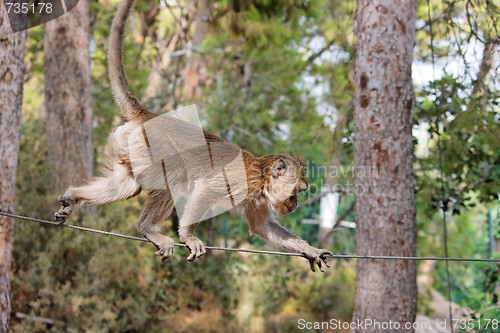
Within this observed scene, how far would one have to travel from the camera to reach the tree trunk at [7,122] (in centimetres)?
560

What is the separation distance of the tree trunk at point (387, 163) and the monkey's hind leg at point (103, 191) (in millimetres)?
2128

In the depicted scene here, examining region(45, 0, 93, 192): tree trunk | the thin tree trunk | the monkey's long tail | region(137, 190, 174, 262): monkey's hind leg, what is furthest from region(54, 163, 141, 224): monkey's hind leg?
the thin tree trunk

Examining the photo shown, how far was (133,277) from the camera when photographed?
888 centimetres

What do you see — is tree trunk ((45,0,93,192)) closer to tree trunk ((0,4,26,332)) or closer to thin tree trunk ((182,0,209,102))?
tree trunk ((0,4,26,332))

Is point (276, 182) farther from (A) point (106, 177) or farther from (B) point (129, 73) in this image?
(B) point (129, 73)

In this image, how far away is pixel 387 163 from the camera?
5617 mm

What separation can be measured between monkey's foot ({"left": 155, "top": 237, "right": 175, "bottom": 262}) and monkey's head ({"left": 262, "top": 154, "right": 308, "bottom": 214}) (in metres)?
0.68

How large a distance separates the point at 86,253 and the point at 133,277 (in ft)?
2.30

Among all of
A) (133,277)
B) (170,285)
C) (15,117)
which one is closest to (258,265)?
(170,285)

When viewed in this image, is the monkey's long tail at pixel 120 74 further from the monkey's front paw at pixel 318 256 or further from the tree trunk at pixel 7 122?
the tree trunk at pixel 7 122

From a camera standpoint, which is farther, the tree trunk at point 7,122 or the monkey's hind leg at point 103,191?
the tree trunk at point 7,122

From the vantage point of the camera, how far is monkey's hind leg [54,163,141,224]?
4312 mm

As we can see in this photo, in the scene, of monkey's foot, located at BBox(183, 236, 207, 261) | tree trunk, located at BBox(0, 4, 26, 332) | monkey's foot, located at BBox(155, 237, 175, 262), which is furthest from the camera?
tree trunk, located at BBox(0, 4, 26, 332)

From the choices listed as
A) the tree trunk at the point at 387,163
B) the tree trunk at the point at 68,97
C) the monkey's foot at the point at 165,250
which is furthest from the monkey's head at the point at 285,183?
the tree trunk at the point at 68,97
